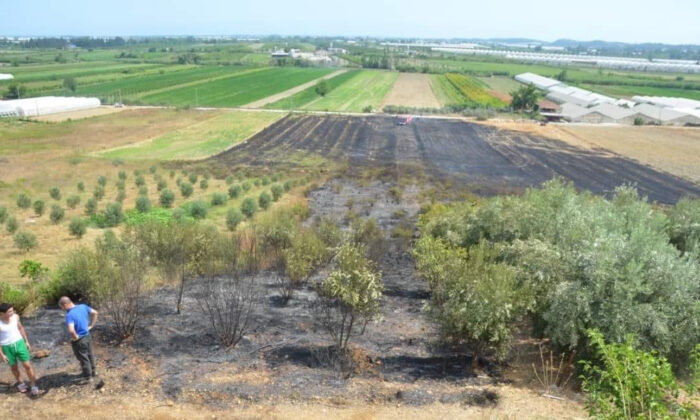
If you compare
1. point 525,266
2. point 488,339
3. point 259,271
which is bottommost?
point 259,271

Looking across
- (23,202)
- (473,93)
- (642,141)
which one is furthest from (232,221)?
(473,93)

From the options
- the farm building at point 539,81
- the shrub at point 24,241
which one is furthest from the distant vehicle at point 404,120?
the farm building at point 539,81

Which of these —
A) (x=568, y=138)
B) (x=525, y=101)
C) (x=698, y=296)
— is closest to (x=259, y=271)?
(x=698, y=296)

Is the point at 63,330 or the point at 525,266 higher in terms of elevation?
the point at 525,266

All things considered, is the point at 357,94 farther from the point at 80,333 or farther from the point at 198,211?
the point at 80,333

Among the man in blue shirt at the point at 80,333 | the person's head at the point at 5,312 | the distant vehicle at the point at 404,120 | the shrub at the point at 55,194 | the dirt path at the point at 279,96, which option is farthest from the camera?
the dirt path at the point at 279,96

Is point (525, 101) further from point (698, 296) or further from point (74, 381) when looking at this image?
point (74, 381)

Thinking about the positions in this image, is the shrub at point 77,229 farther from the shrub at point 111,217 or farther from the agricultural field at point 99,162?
the shrub at point 111,217
